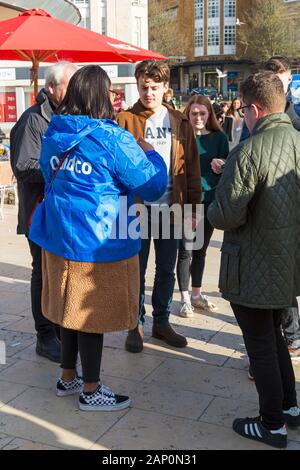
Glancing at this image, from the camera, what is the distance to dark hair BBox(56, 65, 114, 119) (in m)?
2.94

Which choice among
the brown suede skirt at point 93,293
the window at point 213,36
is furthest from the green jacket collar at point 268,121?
the window at point 213,36

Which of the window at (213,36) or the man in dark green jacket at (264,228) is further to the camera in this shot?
the window at (213,36)

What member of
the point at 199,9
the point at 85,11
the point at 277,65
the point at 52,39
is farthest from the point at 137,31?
the point at 277,65

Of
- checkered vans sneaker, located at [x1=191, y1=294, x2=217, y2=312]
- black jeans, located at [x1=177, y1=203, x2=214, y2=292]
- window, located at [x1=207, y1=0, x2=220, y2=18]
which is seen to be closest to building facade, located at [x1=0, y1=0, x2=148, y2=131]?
black jeans, located at [x1=177, y1=203, x2=214, y2=292]

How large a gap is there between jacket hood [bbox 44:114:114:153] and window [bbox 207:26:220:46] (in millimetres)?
76926

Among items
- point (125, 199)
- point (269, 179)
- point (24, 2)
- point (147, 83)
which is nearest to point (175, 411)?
point (125, 199)

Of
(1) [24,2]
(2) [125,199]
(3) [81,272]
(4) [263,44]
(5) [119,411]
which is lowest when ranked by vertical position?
(5) [119,411]

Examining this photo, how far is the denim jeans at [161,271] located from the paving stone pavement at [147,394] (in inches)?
9.1

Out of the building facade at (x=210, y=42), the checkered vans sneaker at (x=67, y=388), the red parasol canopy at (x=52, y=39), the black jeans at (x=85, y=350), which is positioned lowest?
the checkered vans sneaker at (x=67, y=388)

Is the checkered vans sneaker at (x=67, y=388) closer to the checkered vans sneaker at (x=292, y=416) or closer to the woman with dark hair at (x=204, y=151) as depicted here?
the checkered vans sneaker at (x=292, y=416)

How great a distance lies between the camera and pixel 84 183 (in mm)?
2898

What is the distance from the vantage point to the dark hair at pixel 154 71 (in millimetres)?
3818

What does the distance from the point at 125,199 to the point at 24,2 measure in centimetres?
687
